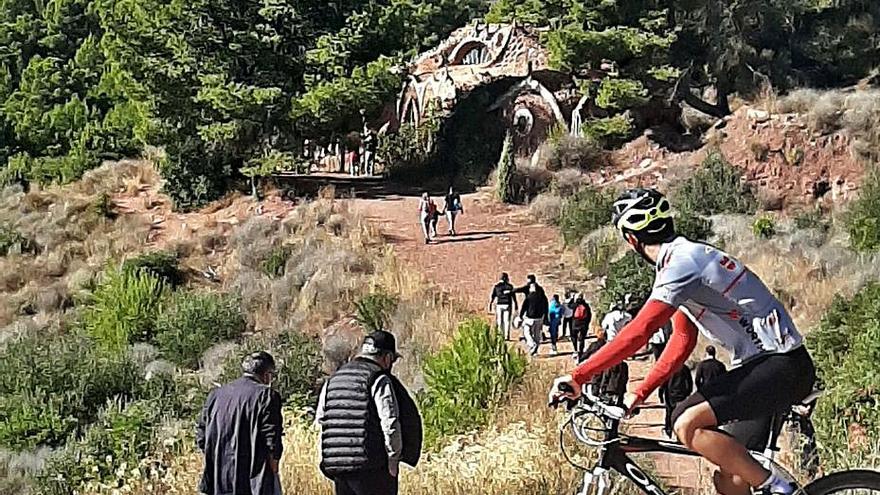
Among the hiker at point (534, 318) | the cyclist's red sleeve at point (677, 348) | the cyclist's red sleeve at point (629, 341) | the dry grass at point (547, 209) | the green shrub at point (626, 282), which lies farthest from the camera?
the dry grass at point (547, 209)

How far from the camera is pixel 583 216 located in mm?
27641

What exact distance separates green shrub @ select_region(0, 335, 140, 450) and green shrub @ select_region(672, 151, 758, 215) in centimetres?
1435

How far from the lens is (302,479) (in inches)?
319

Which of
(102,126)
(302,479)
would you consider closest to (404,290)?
(302,479)

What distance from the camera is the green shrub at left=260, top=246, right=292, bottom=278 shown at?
26516 mm

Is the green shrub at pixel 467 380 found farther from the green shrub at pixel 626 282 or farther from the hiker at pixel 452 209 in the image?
→ the hiker at pixel 452 209

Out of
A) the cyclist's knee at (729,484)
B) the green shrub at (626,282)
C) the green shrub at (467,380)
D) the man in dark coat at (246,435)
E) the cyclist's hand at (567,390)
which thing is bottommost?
the green shrub at (626,282)

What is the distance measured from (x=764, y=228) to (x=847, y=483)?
21.3 m

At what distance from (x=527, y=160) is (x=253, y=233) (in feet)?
31.1

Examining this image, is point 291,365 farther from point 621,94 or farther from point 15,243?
point 621,94

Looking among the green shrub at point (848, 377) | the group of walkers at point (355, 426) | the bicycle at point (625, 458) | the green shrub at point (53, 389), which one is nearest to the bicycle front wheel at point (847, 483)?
the bicycle at point (625, 458)

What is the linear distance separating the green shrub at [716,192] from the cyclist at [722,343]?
23071mm

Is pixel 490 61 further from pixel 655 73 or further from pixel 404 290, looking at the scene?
pixel 404 290

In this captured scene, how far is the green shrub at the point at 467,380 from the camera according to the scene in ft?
36.6
